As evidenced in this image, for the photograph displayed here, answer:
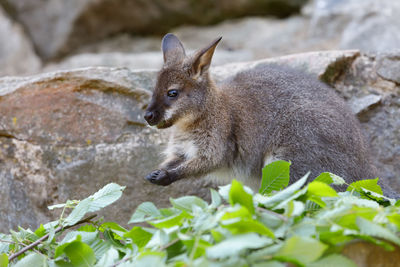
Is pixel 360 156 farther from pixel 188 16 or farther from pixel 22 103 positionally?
pixel 188 16

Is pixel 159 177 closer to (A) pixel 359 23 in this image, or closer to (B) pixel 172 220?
(B) pixel 172 220

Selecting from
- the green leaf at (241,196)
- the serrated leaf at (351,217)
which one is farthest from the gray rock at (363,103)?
the green leaf at (241,196)

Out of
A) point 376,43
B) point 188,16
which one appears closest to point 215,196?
point 376,43

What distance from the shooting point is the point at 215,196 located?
97.6 inches

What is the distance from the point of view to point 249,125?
3936 mm

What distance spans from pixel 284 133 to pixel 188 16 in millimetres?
5533

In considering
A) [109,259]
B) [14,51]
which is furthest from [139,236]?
[14,51]

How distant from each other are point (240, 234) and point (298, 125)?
5.92 ft

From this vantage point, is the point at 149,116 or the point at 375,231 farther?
the point at 149,116

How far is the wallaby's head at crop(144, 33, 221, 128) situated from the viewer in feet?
12.3

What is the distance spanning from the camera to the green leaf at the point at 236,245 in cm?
193

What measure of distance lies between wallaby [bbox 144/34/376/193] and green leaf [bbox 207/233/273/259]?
1.65 meters

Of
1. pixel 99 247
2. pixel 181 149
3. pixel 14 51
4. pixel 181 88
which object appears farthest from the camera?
pixel 14 51

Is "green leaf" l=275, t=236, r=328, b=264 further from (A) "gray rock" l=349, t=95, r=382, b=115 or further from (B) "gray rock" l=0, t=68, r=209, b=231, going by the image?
(A) "gray rock" l=349, t=95, r=382, b=115
